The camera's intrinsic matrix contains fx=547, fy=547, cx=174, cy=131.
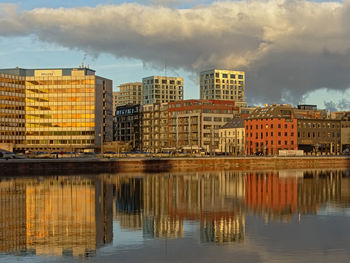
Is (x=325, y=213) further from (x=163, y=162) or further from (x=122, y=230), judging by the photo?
(x=163, y=162)

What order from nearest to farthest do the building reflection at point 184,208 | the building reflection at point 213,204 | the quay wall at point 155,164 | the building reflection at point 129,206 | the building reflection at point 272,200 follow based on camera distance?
the building reflection at point 184,208 → the building reflection at point 213,204 → the building reflection at point 129,206 → the building reflection at point 272,200 → the quay wall at point 155,164

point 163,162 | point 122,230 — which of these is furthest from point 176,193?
point 163,162

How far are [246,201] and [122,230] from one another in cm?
2734

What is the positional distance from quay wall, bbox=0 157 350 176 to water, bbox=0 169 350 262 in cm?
5077

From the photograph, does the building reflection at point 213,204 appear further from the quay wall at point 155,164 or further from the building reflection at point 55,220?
the quay wall at point 155,164

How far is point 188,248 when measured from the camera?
40094 millimetres

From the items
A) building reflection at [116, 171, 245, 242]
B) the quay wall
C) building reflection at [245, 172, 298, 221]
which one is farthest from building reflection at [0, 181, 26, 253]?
the quay wall

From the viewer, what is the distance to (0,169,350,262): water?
3819cm

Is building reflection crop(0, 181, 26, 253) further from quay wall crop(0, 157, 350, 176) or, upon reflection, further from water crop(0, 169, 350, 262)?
quay wall crop(0, 157, 350, 176)

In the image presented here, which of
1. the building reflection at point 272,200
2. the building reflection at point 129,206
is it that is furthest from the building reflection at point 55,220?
the building reflection at point 272,200

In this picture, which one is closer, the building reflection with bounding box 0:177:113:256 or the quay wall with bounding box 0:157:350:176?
the building reflection with bounding box 0:177:113:256

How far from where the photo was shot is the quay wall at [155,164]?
132250mm

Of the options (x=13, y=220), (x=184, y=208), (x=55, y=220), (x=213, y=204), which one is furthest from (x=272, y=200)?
(x=13, y=220)

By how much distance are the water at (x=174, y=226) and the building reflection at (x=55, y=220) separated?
0.26ft
